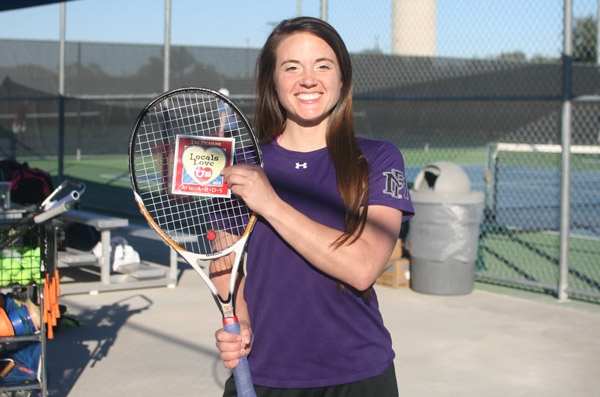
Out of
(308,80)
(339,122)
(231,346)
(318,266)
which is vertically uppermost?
(308,80)

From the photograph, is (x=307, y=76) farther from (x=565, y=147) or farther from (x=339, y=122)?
(x=565, y=147)

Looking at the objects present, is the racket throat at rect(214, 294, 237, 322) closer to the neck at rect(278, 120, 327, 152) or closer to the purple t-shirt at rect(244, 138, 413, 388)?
the purple t-shirt at rect(244, 138, 413, 388)

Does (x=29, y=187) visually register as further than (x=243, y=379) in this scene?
Yes

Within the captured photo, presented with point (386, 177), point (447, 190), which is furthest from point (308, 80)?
point (447, 190)

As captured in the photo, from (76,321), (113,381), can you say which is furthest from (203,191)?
(76,321)

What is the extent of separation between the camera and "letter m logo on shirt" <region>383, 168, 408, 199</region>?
213 cm

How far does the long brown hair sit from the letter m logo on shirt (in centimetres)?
6

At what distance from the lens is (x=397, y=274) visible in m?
7.86

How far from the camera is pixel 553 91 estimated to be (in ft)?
104

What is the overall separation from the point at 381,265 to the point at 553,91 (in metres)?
31.7

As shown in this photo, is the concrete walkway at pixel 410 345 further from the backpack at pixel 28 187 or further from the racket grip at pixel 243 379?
the racket grip at pixel 243 379

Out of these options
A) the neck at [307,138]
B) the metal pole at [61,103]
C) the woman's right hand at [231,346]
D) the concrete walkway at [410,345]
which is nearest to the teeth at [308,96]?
the neck at [307,138]

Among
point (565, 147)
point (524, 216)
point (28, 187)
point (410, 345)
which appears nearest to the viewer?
point (410, 345)

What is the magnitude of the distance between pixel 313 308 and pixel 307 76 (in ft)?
2.05
